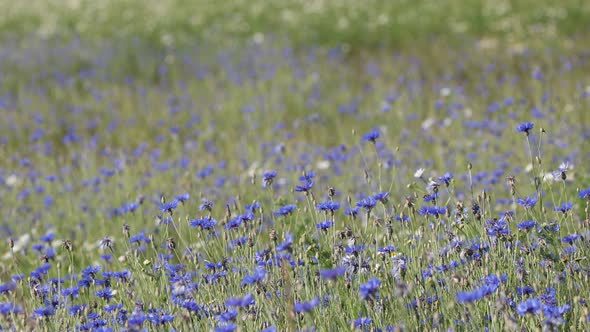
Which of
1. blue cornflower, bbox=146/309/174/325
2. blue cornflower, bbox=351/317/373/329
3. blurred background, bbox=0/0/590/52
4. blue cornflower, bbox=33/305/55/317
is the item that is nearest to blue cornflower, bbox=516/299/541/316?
blue cornflower, bbox=351/317/373/329

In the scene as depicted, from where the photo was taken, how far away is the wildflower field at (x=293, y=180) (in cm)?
260

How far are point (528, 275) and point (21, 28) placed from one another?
36.9 feet

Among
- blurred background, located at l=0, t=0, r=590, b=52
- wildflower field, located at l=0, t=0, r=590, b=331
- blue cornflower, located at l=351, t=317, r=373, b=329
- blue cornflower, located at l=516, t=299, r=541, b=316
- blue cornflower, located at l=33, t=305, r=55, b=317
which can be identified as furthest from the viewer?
blurred background, located at l=0, t=0, r=590, b=52

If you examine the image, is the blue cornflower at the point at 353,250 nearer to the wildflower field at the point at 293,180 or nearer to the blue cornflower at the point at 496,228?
the wildflower field at the point at 293,180

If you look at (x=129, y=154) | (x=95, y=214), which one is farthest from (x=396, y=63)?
(x=95, y=214)

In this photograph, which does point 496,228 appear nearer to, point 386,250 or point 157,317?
point 386,250

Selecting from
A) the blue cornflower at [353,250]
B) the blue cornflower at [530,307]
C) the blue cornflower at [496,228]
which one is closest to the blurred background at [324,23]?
the blue cornflower at [496,228]

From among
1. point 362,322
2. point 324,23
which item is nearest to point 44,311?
point 362,322

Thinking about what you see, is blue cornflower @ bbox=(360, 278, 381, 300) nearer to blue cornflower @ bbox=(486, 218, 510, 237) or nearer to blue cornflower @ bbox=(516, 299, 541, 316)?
blue cornflower @ bbox=(516, 299, 541, 316)

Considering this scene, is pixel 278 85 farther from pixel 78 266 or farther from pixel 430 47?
pixel 78 266

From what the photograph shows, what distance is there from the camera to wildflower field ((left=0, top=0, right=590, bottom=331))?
2.60 metres

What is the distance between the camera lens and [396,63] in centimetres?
890

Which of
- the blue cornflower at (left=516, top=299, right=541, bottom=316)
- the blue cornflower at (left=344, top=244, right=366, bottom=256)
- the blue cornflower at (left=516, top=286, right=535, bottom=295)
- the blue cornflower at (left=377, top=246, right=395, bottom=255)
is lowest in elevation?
the blue cornflower at (left=516, top=286, right=535, bottom=295)

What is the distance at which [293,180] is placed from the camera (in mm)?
4758
